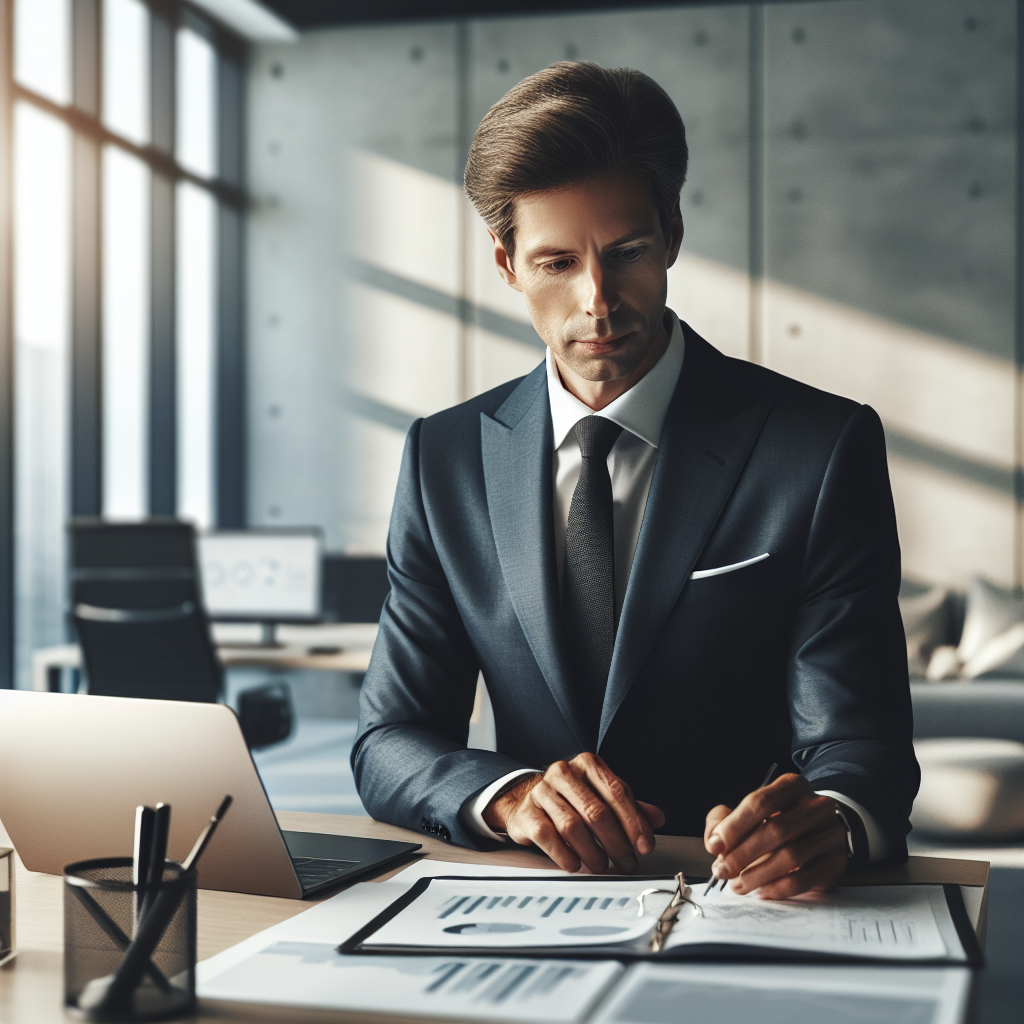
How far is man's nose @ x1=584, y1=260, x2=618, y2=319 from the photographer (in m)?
1.31

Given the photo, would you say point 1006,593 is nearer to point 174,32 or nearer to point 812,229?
point 812,229

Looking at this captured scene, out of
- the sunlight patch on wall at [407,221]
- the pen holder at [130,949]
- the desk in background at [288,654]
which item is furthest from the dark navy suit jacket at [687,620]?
the sunlight patch on wall at [407,221]

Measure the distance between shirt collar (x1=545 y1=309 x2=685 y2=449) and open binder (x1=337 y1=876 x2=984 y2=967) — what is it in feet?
2.09

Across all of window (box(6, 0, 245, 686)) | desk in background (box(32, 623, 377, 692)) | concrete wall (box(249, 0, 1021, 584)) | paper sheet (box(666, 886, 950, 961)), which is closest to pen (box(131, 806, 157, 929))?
paper sheet (box(666, 886, 950, 961))

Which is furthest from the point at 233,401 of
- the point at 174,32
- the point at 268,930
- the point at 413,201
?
the point at 268,930

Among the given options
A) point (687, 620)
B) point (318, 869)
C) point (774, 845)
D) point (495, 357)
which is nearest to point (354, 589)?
point (495, 357)

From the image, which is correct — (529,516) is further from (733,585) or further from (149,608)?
(149,608)

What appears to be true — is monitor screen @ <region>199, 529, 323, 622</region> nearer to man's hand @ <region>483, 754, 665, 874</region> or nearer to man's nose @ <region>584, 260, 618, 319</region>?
man's nose @ <region>584, 260, 618, 319</region>

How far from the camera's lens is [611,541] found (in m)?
1.44

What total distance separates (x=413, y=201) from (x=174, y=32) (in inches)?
66.5

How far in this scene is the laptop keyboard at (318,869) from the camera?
1.03m

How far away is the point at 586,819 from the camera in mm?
1064

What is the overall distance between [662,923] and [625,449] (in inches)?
29.2

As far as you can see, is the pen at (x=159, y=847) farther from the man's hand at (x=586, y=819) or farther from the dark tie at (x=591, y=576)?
the dark tie at (x=591, y=576)
